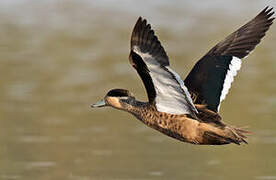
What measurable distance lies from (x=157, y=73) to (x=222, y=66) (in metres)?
2.02

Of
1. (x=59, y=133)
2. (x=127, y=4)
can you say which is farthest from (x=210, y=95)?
(x=127, y=4)

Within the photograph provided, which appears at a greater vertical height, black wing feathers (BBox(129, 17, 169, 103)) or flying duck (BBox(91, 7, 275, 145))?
black wing feathers (BBox(129, 17, 169, 103))

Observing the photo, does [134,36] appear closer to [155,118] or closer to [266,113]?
[155,118]

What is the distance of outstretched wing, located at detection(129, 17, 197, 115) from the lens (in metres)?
7.01

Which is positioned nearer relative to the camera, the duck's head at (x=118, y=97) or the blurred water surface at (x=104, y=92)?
the duck's head at (x=118, y=97)

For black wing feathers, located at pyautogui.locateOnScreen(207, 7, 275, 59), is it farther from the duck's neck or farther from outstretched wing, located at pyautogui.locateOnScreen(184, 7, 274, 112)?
the duck's neck

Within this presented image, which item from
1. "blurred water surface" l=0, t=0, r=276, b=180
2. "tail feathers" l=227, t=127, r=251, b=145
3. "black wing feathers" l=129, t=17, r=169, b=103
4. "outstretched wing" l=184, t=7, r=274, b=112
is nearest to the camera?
"black wing feathers" l=129, t=17, r=169, b=103

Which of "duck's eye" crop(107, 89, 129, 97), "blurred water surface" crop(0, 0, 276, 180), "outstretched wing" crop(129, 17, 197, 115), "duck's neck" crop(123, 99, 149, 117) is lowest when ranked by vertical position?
"blurred water surface" crop(0, 0, 276, 180)

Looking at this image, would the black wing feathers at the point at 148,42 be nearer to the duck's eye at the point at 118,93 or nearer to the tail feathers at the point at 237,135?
the tail feathers at the point at 237,135

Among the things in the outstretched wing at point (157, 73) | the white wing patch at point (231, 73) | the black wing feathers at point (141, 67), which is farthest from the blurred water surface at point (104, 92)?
the black wing feathers at point (141, 67)

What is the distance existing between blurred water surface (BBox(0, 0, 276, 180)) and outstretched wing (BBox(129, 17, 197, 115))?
212 centimetres

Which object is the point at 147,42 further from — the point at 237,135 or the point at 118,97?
the point at 118,97

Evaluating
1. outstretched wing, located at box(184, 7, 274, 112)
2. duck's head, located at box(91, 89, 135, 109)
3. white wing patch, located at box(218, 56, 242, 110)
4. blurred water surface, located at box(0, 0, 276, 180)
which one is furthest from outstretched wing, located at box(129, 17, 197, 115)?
blurred water surface, located at box(0, 0, 276, 180)

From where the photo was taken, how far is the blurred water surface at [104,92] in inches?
404
